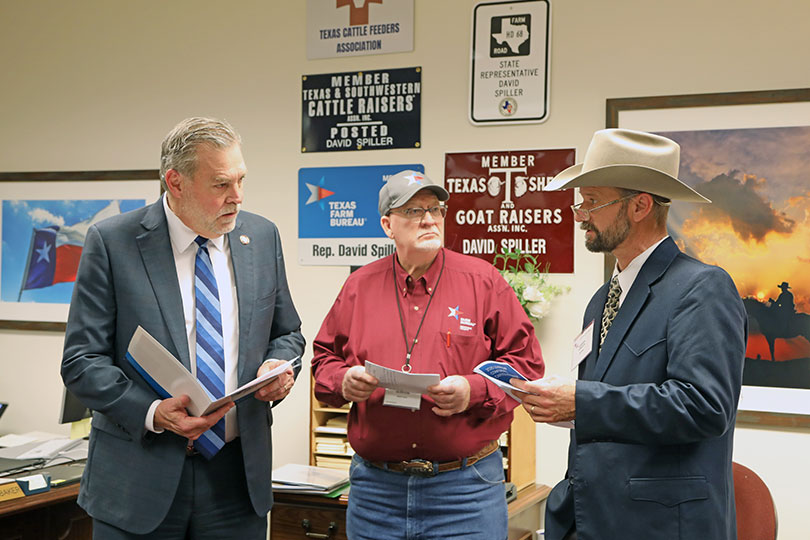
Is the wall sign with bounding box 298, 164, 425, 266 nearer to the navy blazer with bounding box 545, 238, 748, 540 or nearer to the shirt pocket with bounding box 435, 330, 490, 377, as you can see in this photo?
the shirt pocket with bounding box 435, 330, 490, 377

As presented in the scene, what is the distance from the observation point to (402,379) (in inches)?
90.4

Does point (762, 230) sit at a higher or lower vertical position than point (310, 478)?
higher

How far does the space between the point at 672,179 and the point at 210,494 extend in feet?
4.92

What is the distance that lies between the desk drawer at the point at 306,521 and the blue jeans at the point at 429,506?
2.81ft

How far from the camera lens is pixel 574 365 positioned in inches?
87.3

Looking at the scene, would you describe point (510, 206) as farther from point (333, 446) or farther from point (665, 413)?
point (665, 413)

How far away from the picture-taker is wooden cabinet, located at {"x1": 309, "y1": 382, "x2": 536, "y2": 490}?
3580 millimetres

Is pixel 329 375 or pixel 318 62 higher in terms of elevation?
pixel 318 62

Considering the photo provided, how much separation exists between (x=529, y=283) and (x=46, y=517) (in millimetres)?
2368

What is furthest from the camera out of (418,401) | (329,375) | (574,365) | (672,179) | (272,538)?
(272,538)

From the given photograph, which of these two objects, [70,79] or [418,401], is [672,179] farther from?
[70,79]

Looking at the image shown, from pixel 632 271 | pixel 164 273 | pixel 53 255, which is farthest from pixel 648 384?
pixel 53 255

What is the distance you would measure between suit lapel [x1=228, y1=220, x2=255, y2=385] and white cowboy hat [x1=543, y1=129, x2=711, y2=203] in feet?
3.17

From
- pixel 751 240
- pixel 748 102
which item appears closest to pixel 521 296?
pixel 751 240
